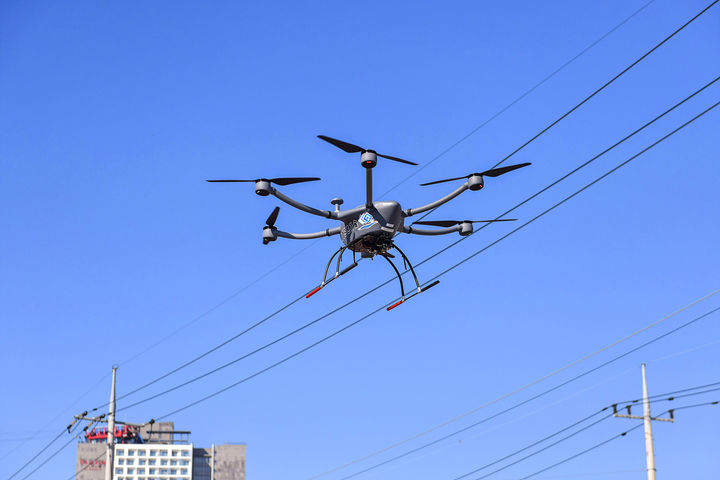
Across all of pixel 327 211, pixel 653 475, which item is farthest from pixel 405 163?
pixel 653 475

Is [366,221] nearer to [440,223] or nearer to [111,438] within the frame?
[440,223]

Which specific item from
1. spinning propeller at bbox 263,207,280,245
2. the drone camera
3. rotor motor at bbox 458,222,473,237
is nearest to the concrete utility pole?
spinning propeller at bbox 263,207,280,245

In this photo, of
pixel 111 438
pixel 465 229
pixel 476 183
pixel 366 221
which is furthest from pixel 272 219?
pixel 111 438

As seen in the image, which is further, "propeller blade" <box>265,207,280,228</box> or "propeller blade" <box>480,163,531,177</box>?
"propeller blade" <box>265,207,280,228</box>

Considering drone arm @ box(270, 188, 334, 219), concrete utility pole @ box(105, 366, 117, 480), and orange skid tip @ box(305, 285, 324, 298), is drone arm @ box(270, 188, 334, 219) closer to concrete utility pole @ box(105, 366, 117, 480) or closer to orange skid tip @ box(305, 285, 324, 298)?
orange skid tip @ box(305, 285, 324, 298)

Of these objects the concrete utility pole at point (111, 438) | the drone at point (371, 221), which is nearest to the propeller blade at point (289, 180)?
the drone at point (371, 221)

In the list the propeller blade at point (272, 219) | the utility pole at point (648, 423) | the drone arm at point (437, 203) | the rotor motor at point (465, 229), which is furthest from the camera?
the utility pole at point (648, 423)

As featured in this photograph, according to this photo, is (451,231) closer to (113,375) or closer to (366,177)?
(366,177)

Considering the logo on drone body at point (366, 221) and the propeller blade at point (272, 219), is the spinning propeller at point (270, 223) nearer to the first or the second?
the propeller blade at point (272, 219)
